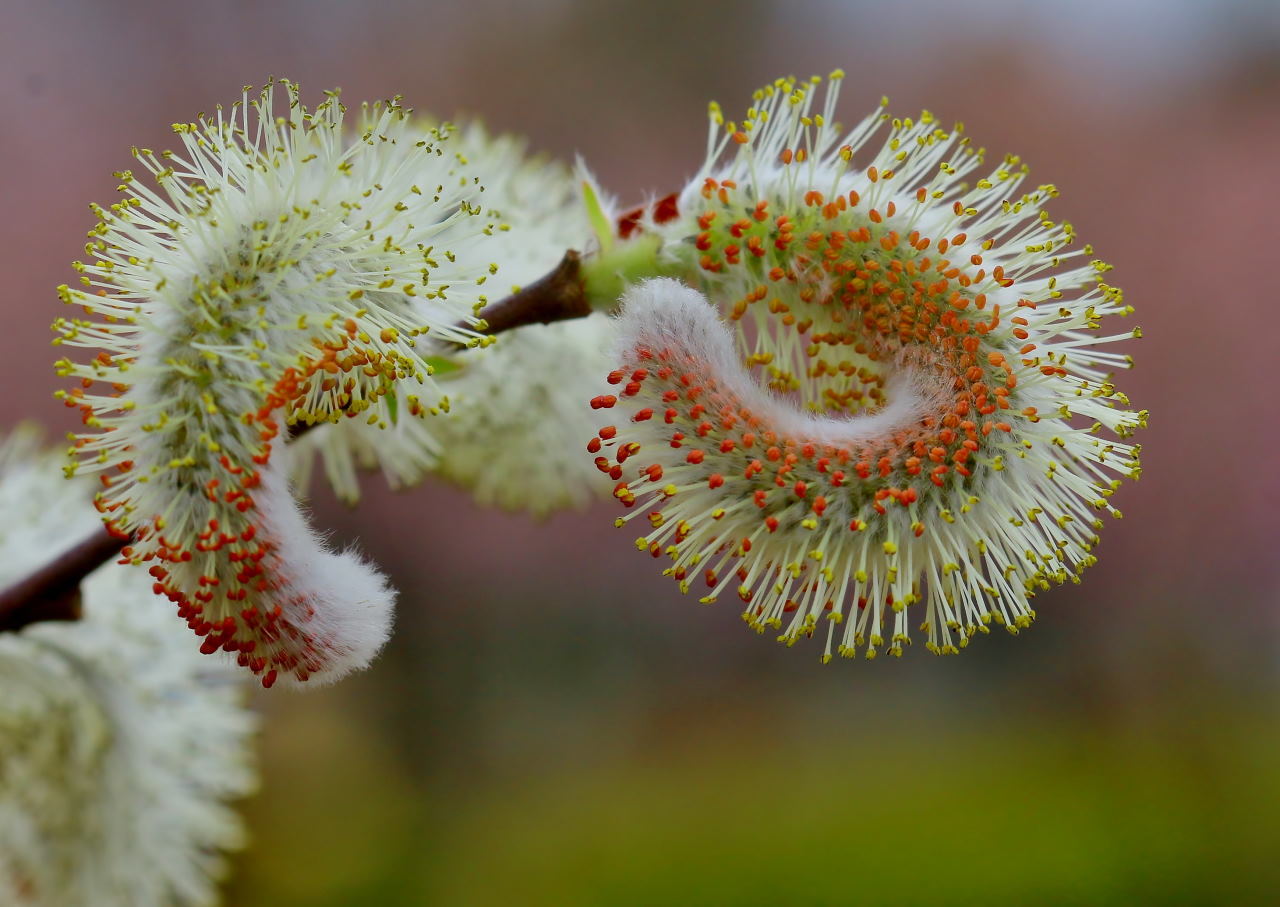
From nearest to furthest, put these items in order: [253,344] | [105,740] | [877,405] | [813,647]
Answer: [253,344], [877,405], [105,740], [813,647]

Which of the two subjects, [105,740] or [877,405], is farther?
[105,740]

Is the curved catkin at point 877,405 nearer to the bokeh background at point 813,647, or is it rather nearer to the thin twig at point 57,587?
the thin twig at point 57,587

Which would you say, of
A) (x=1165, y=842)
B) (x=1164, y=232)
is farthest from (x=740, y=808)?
(x=1164, y=232)

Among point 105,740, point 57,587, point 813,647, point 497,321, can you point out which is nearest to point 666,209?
point 497,321

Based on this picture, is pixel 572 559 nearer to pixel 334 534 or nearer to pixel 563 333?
pixel 563 333

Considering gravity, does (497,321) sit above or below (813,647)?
below

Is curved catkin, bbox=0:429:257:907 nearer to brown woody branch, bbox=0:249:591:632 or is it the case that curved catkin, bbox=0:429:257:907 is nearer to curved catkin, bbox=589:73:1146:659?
brown woody branch, bbox=0:249:591:632

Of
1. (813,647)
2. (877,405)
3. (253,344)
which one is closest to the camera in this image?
(253,344)

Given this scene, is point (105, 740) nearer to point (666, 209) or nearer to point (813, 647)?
point (666, 209)
